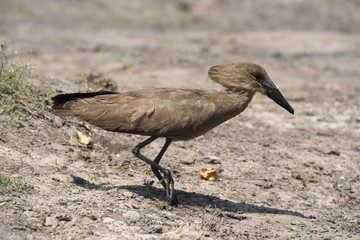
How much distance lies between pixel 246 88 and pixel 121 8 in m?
12.5

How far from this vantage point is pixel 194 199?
6078mm

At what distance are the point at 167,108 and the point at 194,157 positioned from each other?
1.48 metres

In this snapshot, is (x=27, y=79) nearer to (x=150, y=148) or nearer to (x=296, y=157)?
(x=150, y=148)

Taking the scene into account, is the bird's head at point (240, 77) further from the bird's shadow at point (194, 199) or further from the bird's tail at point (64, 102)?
the bird's tail at point (64, 102)

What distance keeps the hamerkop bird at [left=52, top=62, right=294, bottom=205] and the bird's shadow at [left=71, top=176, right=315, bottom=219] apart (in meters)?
0.17

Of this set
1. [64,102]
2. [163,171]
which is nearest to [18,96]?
[64,102]

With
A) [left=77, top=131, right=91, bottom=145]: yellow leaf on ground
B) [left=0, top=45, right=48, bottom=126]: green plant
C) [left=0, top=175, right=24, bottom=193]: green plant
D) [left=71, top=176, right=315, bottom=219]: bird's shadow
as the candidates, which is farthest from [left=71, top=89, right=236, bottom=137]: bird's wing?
[left=0, top=45, right=48, bottom=126]: green plant

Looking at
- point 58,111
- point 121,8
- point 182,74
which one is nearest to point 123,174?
point 58,111

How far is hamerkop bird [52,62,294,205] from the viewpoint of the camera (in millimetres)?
5688

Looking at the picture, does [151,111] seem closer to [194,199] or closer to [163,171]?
[163,171]

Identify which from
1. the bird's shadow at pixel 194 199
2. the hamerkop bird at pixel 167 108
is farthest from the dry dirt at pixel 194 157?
the hamerkop bird at pixel 167 108

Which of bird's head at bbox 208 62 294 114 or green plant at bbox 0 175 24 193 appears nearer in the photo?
green plant at bbox 0 175 24 193

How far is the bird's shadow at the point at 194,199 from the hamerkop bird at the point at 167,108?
6.5 inches

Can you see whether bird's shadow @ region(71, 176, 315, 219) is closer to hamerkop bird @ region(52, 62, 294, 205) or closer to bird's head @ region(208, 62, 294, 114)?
hamerkop bird @ region(52, 62, 294, 205)
